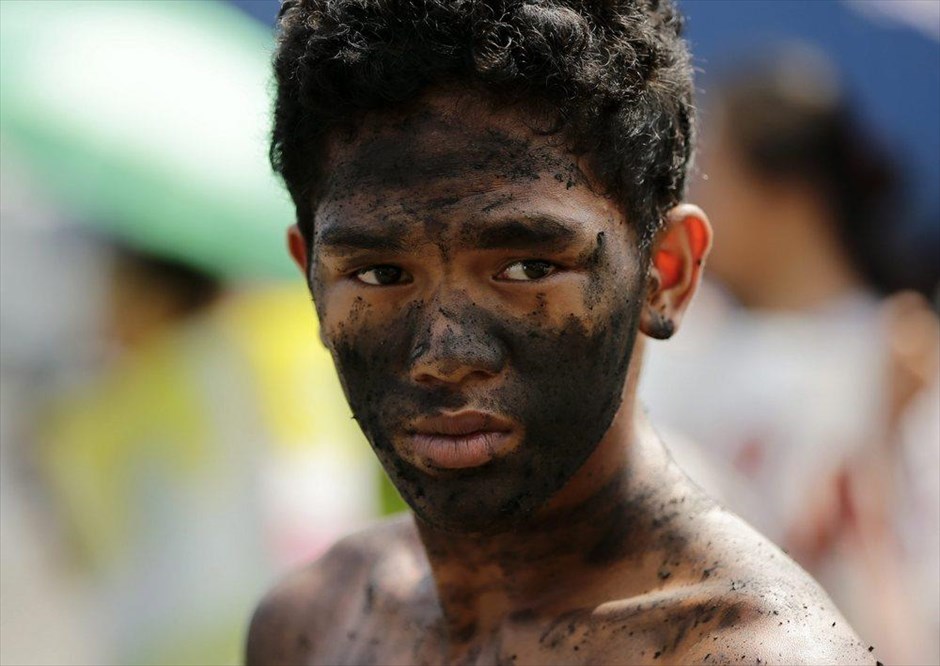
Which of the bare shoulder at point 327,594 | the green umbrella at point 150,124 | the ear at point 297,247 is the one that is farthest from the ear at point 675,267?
the green umbrella at point 150,124

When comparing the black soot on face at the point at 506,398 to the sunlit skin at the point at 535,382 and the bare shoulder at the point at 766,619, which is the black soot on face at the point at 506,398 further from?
the bare shoulder at the point at 766,619

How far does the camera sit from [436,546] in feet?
9.28

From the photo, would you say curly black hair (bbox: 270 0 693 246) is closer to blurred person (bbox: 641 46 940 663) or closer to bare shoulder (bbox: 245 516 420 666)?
bare shoulder (bbox: 245 516 420 666)

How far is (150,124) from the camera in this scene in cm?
612

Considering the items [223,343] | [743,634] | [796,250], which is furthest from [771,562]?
[223,343]

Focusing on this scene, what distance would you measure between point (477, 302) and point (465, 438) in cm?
21

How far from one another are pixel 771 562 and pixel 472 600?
593 mm

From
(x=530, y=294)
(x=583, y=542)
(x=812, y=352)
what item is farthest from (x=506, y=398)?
(x=812, y=352)

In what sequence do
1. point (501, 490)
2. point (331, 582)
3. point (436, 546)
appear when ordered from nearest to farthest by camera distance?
1. point (501, 490)
2. point (436, 546)
3. point (331, 582)

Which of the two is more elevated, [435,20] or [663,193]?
[435,20]

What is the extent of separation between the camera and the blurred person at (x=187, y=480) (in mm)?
5496

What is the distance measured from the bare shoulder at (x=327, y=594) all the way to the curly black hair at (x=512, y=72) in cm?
79

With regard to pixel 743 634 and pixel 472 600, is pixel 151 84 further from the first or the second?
pixel 743 634

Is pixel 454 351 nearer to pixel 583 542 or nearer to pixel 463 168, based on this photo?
pixel 463 168
